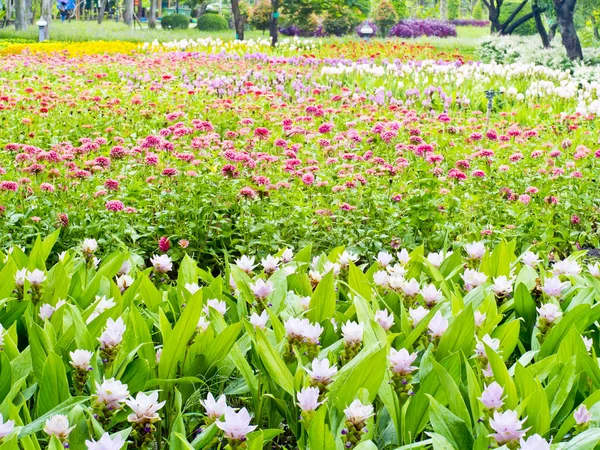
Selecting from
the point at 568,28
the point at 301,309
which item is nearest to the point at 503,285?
the point at 301,309

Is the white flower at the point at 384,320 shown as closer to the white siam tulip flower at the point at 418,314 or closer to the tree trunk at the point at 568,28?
the white siam tulip flower at the point at 418,314

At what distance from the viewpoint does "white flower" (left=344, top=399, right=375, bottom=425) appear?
63.4 inches

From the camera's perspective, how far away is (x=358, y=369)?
1787 mm

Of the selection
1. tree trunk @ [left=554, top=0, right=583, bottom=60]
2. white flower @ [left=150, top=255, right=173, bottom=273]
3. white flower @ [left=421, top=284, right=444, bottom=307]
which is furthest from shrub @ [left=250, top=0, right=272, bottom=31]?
white flower @ [left=421, top=284, right=444, bottom=307]

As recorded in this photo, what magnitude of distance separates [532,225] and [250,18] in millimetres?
29544

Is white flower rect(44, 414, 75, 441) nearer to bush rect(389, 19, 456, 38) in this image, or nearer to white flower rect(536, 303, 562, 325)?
white flower rect(536, 303, 562, 325)

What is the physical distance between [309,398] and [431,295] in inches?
35.8

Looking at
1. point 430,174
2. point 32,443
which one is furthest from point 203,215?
point 32,443

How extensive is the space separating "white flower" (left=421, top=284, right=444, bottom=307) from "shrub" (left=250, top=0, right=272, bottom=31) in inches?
1201

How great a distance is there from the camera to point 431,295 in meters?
2.44

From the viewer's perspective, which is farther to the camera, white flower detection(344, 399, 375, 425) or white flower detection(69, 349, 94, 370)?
white flower detection(69, 349, 94, 370)

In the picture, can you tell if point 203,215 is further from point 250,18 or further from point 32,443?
point 250,18

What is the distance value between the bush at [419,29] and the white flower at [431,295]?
101ft

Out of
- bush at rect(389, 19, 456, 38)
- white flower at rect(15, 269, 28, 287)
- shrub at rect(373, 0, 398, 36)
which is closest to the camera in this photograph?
white flower at rect(15, 269, 28, 287)
